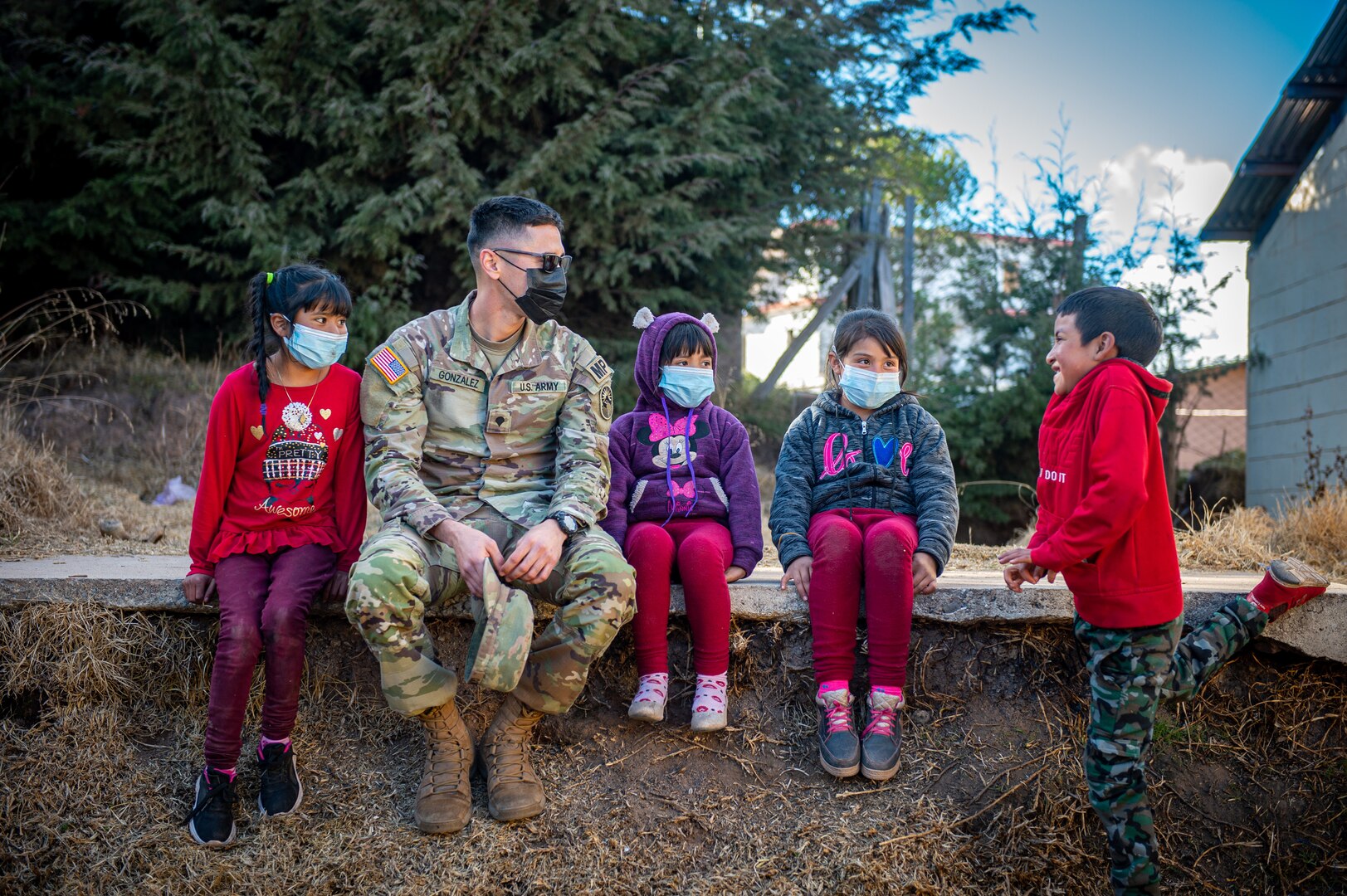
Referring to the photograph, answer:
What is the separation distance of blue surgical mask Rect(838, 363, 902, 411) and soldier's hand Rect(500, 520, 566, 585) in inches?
51.6

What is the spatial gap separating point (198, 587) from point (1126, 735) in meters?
2.92

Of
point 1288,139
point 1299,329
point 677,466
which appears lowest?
point 677,466

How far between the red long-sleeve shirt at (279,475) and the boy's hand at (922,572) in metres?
1.93

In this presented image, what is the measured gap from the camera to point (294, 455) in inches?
120

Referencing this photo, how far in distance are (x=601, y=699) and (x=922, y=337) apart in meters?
15.2

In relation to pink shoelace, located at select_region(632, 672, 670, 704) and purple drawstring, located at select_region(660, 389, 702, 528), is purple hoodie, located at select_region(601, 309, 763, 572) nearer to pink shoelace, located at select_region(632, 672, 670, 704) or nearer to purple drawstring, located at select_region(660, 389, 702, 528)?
purple drawstring, located at select_region(660, 389, 702, 528)

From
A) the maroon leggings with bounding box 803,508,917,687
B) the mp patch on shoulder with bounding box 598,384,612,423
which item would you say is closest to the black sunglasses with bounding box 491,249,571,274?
the mp patch on shoulder with bounding box 598,384,612,423

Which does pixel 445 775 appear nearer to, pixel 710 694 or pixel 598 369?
pixel 710 694

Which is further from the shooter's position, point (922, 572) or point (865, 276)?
point (865, 276)

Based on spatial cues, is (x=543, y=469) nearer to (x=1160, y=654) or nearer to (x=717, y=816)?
(x=717, y=816)

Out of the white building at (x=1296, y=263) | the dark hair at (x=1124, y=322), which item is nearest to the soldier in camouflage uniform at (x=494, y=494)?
the dark hair at (x=1124, y=322)

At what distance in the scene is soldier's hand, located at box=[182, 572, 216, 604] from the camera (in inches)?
116

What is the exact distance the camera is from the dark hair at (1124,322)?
2.79 metres

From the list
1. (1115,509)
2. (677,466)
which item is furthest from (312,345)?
(1115,509)
